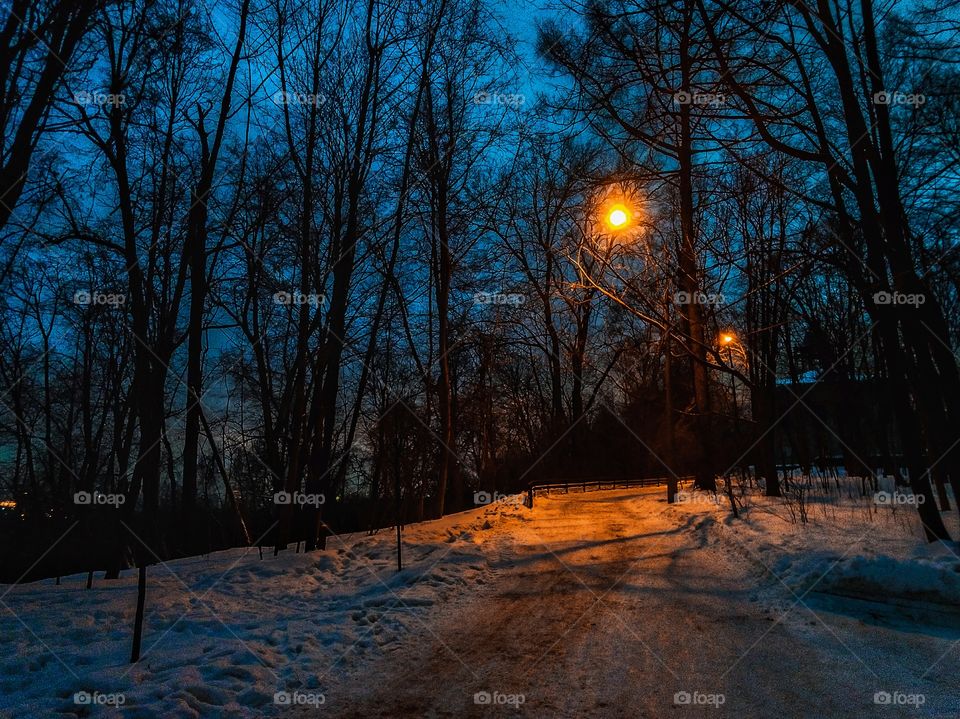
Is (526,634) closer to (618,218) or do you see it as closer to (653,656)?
(653,656)

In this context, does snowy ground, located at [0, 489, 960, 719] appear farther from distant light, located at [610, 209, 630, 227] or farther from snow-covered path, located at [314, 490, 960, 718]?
distant light, located at [610, 209, 630, 227]

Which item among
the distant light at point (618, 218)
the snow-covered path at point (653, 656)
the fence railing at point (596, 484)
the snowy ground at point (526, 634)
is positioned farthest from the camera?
the fence railing at point (596, 484)

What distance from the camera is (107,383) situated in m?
28.8

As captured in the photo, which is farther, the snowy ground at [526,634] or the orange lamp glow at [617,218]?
the orange lamp glow at [617,218]

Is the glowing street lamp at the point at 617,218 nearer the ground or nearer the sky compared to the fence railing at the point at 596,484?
nearer the sky

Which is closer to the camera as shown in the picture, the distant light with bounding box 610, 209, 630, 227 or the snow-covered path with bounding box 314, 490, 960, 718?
the snow-covered path with bounding box 314, 490, 960, 718

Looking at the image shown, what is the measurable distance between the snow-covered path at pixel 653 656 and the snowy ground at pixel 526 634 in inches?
1.0

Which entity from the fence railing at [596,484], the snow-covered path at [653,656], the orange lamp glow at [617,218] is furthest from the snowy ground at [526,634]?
the fence railing at [596,484]

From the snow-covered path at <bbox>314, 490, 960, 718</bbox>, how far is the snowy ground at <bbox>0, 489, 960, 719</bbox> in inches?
1.0

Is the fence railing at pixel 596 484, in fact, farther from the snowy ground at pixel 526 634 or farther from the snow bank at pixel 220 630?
the snowy ground at pixel 526 634

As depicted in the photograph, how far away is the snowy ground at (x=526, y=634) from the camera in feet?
15.8

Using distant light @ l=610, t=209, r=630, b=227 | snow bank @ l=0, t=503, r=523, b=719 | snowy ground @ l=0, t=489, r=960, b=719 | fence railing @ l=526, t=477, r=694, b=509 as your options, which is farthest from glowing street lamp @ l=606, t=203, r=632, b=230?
fence railing @ l=526, t=477, r=694, b=509

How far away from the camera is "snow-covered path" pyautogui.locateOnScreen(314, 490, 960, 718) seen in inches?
185

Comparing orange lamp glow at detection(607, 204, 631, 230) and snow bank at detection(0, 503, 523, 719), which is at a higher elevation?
orange lamp glow at detection(607, 204, 631, 230)
